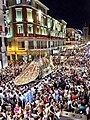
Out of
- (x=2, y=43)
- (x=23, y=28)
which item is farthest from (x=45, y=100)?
(x=23, y=28)

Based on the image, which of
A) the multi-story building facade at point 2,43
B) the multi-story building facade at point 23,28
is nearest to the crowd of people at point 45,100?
the multi-story building facade at point 2,43

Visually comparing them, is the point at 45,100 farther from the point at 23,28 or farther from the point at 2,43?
the point at 23,28

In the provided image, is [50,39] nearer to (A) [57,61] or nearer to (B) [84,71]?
(A) [57,61]

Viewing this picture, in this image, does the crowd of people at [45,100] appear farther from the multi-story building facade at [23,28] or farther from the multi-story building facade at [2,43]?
the multi-story building facade at [23,28]

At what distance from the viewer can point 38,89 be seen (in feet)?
54.8

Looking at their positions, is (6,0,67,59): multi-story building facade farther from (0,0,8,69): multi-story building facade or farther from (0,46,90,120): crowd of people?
(0,46,90,120): crowd of people

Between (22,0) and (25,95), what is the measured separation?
3005cm

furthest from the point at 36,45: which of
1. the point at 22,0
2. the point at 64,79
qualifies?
the point at 64,79

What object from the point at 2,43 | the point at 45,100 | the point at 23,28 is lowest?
the point at 45,100

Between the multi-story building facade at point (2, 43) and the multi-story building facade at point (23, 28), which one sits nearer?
the multi-story building facade at point (2, 43)

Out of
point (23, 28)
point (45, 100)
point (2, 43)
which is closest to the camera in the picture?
point (45, 100)

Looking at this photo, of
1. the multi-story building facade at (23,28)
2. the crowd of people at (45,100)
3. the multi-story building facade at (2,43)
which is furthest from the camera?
the multi-story building facade at (23,28)

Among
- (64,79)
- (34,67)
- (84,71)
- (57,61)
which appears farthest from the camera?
(57,61)

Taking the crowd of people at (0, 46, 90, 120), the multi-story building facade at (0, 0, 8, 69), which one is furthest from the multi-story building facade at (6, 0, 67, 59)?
the crowd of people at (0, 46, 90, 120)
